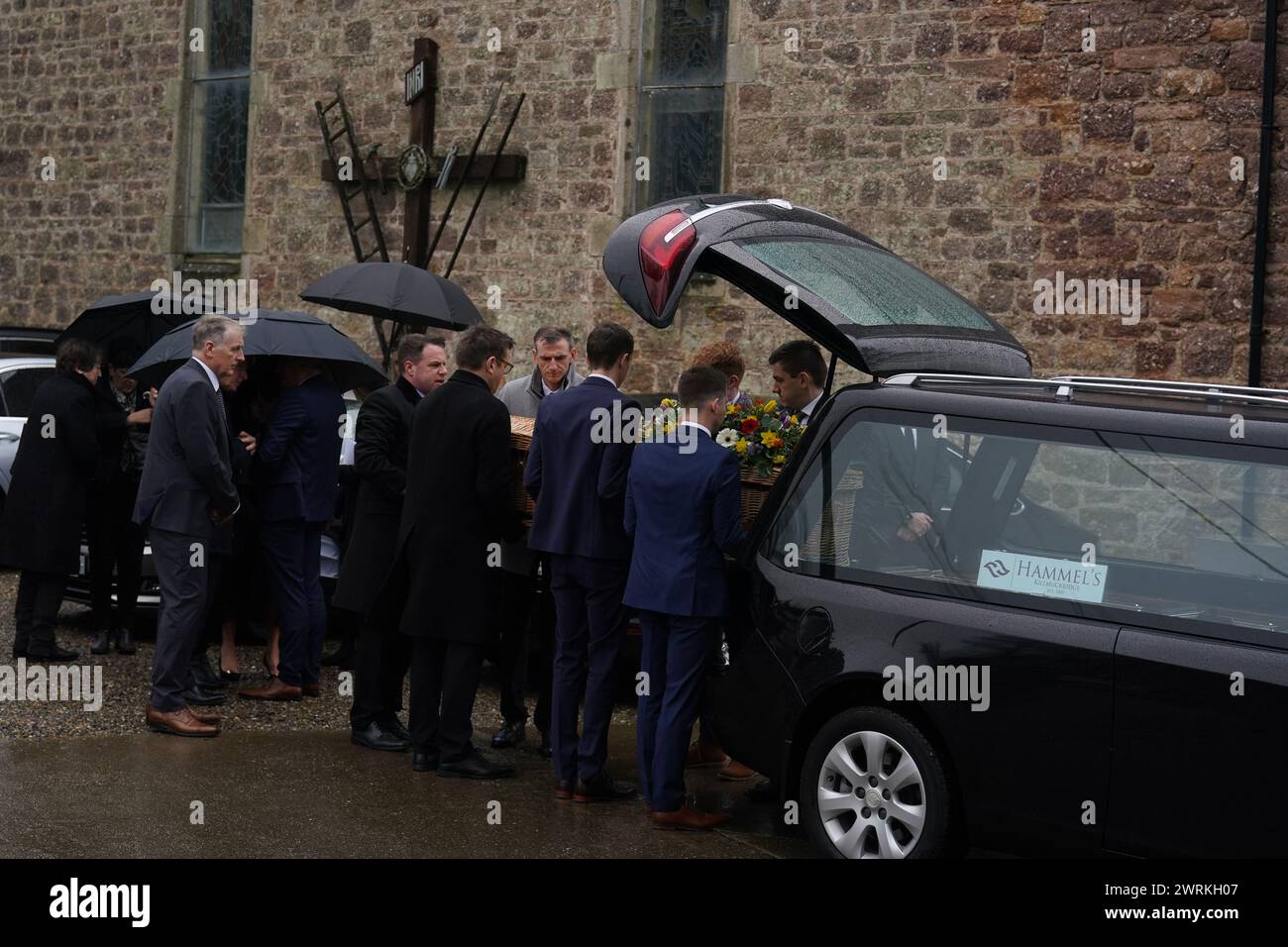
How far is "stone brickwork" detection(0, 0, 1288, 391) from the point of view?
11.8 m

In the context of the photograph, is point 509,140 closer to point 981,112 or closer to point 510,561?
point 981,112

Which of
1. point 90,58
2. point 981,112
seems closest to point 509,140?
point 981,112

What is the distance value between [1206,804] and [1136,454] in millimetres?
1100

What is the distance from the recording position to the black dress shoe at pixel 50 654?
9352 mm

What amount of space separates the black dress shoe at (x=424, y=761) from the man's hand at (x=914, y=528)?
2.63 meters

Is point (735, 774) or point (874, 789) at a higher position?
point (874, 789)

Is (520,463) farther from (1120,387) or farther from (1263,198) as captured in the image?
(1263,198)

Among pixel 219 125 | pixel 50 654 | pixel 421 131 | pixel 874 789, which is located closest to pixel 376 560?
pixel 50 654

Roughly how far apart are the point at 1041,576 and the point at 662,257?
1.97 metres

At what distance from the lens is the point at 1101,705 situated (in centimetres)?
519

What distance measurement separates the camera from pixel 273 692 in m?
8.73

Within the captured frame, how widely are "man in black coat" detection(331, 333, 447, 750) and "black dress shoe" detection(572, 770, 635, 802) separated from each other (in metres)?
1.12
